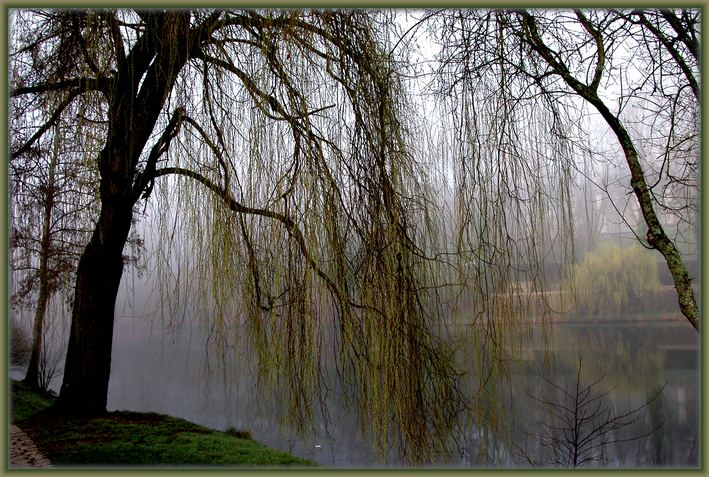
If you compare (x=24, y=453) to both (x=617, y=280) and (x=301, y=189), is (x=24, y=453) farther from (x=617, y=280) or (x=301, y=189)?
(x=617, y=280)

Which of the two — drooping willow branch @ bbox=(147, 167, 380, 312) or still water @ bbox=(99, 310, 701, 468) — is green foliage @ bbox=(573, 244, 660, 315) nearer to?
still water @ bbox=(99, 310, 701, 468)

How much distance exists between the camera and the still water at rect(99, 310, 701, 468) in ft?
6.48

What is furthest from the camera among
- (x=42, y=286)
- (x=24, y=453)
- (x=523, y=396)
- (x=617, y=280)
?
(x=617, y=280)

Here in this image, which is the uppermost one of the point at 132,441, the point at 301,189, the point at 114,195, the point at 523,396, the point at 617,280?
the point at 114,195

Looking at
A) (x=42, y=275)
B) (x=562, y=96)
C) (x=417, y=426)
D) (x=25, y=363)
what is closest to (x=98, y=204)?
(x=42, y=275)

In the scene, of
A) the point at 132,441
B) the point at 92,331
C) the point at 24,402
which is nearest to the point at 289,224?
the point at 132,441

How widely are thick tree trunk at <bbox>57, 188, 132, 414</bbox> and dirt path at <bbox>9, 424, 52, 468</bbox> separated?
397mm

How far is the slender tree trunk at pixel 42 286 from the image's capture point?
7.83ft

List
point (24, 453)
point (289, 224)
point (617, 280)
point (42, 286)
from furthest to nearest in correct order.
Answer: point (617, 280), point (42, 286), point (24, 453), point (289, 224)

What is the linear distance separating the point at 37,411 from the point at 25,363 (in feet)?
1.17

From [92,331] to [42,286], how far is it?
417 millimetres

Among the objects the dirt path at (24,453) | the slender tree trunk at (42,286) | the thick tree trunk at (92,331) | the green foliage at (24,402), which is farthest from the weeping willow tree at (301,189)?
the green foliage at (24,402)

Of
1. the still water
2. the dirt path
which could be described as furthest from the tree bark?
the dirt path

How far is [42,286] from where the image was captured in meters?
2.57
